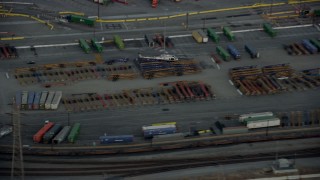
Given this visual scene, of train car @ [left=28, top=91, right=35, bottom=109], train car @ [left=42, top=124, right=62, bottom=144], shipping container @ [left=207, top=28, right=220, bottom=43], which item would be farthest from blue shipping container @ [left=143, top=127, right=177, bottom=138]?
shipping container @ [left=207, top=28, right=220, bottom=43]

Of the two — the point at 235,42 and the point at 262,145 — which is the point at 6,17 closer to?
the point at 235,42

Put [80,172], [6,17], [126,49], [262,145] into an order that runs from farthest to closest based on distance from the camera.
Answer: [6,17]
[126,49]
[262,145]
[80,172]

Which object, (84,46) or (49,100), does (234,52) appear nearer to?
(84,46)

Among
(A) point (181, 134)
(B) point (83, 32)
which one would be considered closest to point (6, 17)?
(B) point (83, 32)

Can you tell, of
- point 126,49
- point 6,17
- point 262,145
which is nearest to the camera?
point 262,145

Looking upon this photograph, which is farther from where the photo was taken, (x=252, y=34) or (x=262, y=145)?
(x=252, y=34)

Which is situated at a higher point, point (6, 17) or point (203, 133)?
point (6, 17)

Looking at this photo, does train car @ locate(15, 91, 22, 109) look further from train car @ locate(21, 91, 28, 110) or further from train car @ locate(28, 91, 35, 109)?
train car @ locate(28, 91, 35, 109)
